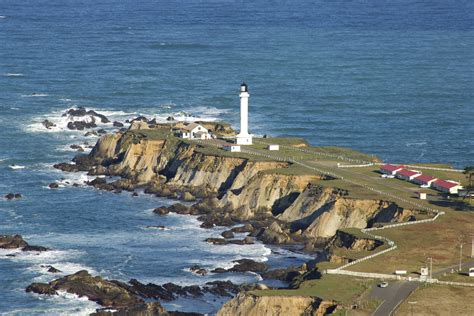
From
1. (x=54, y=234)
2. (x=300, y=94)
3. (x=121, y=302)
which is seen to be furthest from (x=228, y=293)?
(x=300, y=94)

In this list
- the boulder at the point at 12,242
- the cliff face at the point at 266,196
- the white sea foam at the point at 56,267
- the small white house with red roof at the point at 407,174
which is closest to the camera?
the white sea foam at the point at 56,267

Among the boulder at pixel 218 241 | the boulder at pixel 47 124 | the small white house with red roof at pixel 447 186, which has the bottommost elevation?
the boulder at pixel 218 241

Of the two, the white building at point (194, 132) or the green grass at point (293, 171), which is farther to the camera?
the white building at point (194, 132)

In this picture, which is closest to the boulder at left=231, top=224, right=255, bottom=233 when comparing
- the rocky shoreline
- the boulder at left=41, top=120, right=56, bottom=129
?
the rocky shoreline

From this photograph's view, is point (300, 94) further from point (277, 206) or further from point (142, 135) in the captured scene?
point (277, 206)

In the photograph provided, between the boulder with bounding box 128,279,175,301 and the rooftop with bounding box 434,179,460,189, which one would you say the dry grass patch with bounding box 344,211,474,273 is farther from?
the boulder with bounding box 128,279,175,301

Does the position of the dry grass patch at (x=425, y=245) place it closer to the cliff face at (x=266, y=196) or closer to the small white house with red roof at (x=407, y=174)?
the small white house with red roof at (x=407, y=174)

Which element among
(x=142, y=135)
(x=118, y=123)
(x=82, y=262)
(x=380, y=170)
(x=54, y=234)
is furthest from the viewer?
(x=118, y=123)

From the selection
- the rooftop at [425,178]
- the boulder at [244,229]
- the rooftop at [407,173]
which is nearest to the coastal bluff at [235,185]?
the boulder at [244,229]
